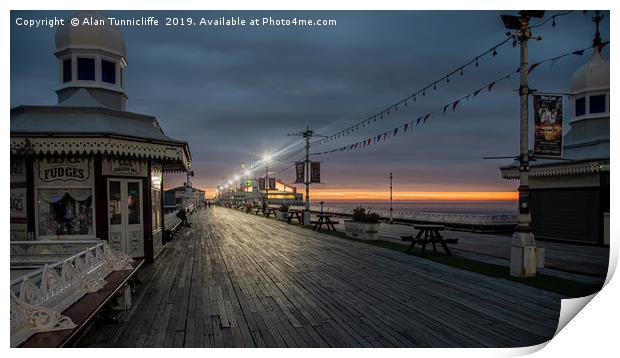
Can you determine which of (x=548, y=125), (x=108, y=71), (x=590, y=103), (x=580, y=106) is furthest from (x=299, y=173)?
(x=548, y=125)

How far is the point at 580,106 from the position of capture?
62.3 ft

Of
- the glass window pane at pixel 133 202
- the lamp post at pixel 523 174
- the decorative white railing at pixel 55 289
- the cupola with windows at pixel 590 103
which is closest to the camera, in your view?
the decorative white railing at pixel 55 289

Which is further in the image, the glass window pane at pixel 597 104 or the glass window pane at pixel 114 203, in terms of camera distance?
the glass window pane at pixel 597 104

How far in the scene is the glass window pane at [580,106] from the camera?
18.9 metres

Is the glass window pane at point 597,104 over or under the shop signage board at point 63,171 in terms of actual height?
over

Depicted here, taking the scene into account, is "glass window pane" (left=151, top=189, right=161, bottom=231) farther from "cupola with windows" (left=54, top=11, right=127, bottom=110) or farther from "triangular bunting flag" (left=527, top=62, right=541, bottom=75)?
"triangular bunting flag" (left=527, top=62, right=541, bottom=75)

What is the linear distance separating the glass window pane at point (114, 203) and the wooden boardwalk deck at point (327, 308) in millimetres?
1727

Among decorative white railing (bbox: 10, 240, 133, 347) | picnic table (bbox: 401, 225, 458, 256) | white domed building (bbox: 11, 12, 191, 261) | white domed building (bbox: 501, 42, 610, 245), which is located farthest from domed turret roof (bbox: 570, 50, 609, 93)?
decorative white railing (bbox: 10, 240, 133, 347)

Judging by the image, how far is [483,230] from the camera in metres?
23.4

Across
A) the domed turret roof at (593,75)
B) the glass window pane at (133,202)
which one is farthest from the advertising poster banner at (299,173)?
the domed turret roof at (593,75)

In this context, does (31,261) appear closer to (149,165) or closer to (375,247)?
(149,165)

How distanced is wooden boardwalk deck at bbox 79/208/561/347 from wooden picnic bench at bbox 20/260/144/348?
1.48ft

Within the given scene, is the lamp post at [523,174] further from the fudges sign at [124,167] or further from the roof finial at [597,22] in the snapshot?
the fudges sign at [124,167]
